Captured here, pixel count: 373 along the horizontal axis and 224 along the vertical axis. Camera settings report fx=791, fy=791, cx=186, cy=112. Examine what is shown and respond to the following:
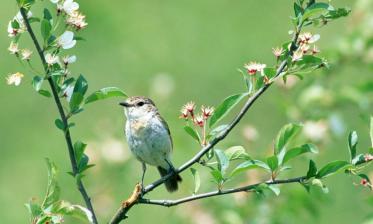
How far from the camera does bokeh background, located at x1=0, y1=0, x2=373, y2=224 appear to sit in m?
4.59

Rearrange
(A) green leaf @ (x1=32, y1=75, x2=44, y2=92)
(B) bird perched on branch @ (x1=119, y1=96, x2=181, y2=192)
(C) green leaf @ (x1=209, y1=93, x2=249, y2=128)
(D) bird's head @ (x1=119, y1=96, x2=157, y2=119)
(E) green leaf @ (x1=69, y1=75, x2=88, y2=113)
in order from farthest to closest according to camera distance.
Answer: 1. (D) bird's head @ (x1=119, y1=96, x2=157, y2=119)
2. (B) bird perched on branch @ (x1=119, y1=96, x2=181, y2=192)
3. (C) green leaf @ (x1=209, y1=93, x2=249, y2=128)
4. (E) green leaf @ (x1=69, y1=75, x2=88, y2=113)
5. (A) green leaf @ (x1=32, y1=75, x2=44, y2=92)

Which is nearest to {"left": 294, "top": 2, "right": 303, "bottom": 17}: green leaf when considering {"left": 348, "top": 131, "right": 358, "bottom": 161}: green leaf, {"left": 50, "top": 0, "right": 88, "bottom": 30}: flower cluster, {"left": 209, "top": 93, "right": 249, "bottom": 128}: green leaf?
{"left": 209, "top": 93, "right": 249, "bottom": 128}: green leaf

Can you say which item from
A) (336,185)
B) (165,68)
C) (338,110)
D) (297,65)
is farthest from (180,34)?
(297,65)

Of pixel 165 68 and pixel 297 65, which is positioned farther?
pixel 165 68

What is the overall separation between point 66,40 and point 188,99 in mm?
7452

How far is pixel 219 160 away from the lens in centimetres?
268

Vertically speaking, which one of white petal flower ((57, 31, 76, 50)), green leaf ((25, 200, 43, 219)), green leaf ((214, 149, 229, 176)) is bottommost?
green leaf ((214, 149, 229, 176))

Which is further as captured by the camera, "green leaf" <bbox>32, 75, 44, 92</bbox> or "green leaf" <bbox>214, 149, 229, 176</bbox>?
"green leaf" <bbox>214, 149, 229, 176</bbox>

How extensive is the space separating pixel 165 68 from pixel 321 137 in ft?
21.6

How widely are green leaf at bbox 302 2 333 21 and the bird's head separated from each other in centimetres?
240

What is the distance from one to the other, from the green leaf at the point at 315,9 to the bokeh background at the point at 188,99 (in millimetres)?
542

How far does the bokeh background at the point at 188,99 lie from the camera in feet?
15.1

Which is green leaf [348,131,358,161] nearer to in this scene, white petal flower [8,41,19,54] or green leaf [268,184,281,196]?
green leaf [268,184,281,196]

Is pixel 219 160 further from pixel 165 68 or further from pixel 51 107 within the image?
pixel 165 68
